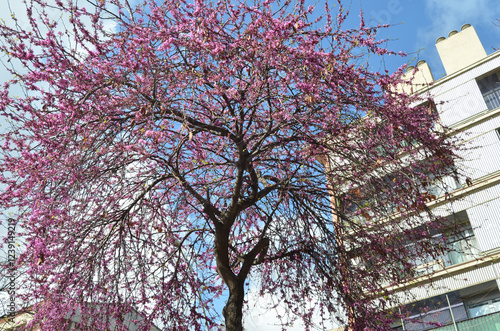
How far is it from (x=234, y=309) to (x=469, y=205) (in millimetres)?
13966

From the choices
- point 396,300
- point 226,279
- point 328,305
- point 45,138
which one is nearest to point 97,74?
point 45,138

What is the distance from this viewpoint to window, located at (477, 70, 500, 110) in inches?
750

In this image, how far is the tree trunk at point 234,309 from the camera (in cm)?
679

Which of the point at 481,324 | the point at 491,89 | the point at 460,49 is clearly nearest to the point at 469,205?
the point at 481,324

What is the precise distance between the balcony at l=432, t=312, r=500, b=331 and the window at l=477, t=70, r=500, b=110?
9486mm

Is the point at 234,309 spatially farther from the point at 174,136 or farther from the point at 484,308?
the point at 484,308

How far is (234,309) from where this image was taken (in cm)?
690

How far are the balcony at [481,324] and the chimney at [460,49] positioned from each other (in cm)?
1181

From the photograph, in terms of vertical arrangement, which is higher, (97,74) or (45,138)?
(97,74)

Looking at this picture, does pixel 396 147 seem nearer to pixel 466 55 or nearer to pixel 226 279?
pixel 226 279

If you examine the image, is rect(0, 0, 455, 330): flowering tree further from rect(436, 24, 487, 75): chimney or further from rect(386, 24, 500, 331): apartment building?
rect(436, 24, 487, 75): chimney

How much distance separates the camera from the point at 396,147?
7344 mm

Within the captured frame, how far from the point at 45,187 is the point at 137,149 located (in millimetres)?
1653

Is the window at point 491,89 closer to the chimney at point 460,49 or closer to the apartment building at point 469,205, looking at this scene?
the apartment building at point 469,205
